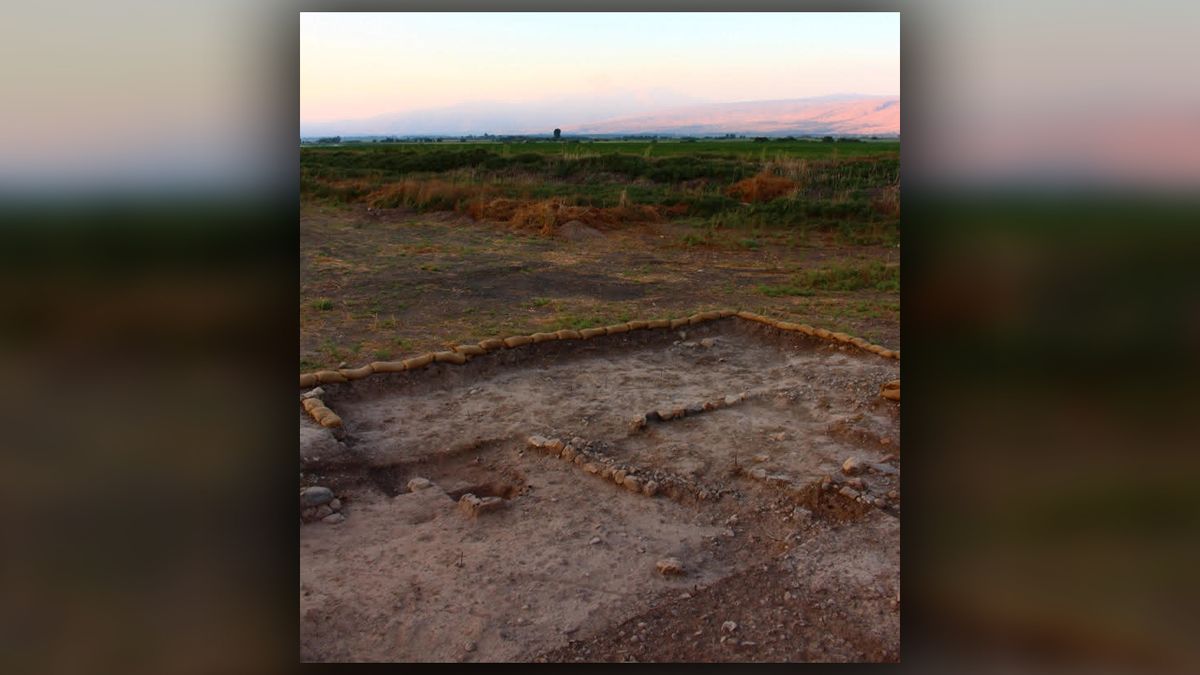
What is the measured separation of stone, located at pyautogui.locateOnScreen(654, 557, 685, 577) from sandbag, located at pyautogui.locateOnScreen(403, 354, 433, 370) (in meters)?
2.83

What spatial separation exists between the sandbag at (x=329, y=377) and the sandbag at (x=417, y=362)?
420mm

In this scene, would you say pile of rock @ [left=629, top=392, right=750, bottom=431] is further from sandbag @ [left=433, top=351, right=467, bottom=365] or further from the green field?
the green field

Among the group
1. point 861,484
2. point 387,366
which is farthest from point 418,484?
point 861,484

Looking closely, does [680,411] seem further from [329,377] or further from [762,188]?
[762,188]

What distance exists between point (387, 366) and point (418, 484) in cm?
162

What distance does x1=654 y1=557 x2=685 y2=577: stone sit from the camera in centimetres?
334

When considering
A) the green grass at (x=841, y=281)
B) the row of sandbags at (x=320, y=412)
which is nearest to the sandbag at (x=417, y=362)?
the row of sandbags at (x=320, y=412)

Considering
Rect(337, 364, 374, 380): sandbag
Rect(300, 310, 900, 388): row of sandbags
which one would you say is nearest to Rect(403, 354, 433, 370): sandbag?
Rect(300, 310, 900, 388): row of sandbags

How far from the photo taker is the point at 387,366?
5660 mm

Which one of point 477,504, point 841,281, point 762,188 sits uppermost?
point 762,188
